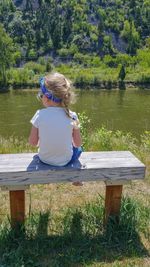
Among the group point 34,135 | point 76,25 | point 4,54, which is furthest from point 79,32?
point 34,135

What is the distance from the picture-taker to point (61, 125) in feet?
11.7

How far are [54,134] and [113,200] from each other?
918 mm

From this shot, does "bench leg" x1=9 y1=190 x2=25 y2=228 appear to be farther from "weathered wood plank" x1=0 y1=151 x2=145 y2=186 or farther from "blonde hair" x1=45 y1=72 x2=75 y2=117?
"blonde hair" x1=45 y1=72 x2=75 y2=117

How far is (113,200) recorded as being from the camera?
12.5 ft

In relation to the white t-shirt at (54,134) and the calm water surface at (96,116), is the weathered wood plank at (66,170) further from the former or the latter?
the calm water surface at (96,116)

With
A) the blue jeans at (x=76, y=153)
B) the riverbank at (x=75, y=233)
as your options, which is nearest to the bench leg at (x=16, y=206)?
the riverbank at (x=75, y=233)

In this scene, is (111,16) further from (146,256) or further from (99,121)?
(146,256)

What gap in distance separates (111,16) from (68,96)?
130 metres

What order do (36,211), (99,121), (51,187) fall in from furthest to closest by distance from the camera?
(99,121) < (51,187) < (36,211)

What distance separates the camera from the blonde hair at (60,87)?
11.3 feet

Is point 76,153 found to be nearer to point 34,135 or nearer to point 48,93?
point 34,135

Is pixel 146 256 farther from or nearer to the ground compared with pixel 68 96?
nearer to the ground

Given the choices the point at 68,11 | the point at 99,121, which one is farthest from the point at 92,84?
the point at 68,11

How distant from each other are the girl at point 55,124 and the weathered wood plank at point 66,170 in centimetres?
12
